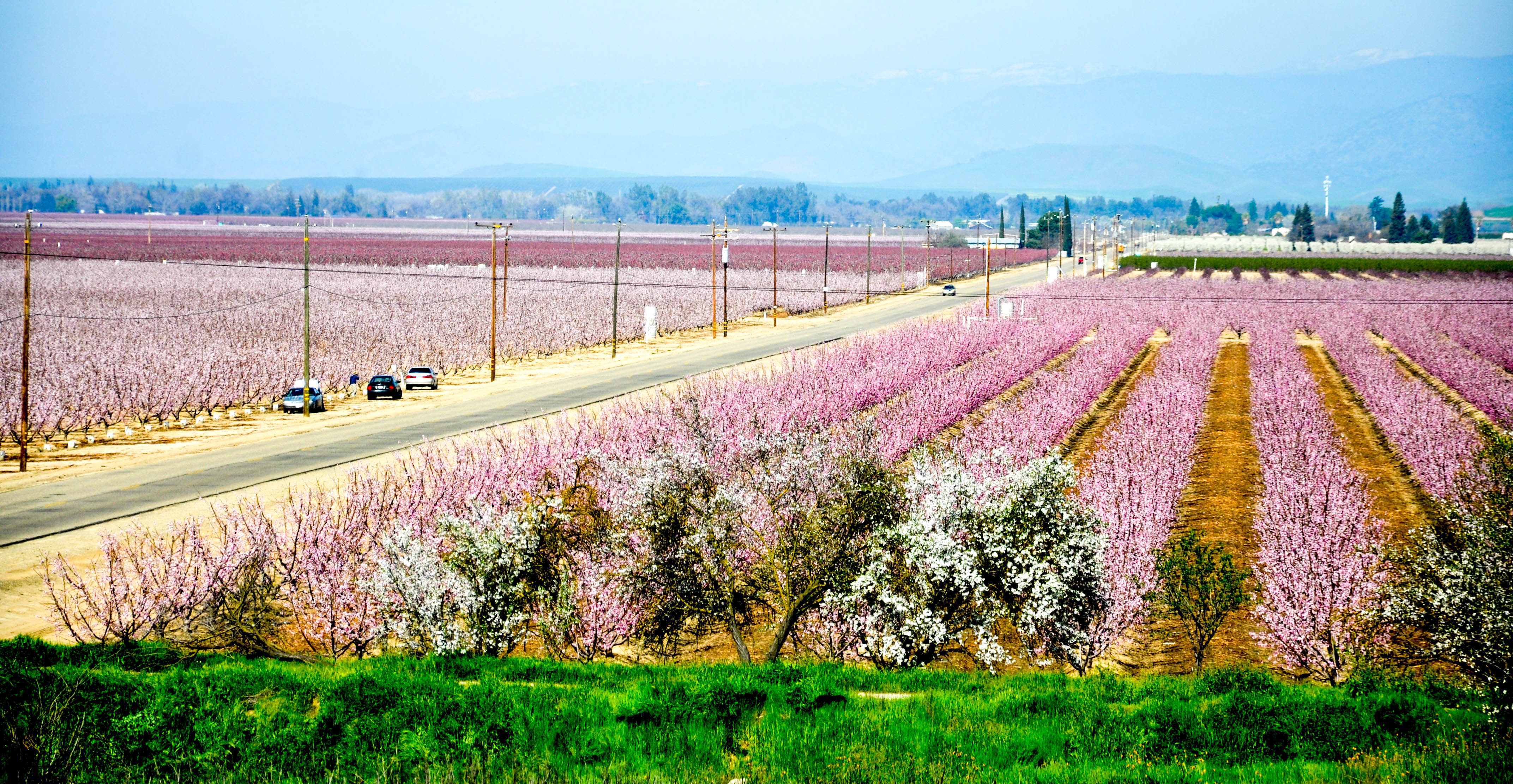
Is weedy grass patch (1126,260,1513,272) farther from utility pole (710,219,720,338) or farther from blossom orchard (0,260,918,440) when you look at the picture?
utility pole (710,219,720,338)

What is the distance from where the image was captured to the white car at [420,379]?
38.9 m

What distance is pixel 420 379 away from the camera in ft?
128

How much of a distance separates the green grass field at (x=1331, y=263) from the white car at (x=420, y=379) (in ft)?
345

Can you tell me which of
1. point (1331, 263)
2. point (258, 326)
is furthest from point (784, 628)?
point (1331, 263)

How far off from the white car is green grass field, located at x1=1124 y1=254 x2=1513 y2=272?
345ft

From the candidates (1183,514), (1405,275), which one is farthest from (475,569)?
(1405,275)

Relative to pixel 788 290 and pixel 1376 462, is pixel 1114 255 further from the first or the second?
pixel 1376 462

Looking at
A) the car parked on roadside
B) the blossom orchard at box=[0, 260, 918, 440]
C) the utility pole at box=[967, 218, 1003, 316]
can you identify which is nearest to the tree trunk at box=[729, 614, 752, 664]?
the blossom orchard at box=[0, 260, 918, 440]

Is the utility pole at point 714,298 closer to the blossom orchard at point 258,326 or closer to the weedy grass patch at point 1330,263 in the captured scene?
the blossom orchard at point 258,326

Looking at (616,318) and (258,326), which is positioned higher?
(616,318)

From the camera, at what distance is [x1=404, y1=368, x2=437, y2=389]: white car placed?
38938 mm

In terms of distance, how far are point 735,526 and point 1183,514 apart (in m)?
10.1

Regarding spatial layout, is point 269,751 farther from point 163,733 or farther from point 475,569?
point 475,569

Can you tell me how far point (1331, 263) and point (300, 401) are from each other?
122 metres
